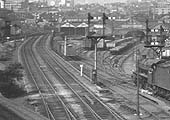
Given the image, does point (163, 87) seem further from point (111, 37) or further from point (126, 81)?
point (111, 37)

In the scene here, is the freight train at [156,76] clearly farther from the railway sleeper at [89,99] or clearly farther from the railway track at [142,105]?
the railway sleeper at [89,99]

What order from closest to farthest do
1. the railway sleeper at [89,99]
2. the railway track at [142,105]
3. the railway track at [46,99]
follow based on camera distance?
the railway track at [142,105]
the railway track at [46,99]
the railway sleeper at [89,99]

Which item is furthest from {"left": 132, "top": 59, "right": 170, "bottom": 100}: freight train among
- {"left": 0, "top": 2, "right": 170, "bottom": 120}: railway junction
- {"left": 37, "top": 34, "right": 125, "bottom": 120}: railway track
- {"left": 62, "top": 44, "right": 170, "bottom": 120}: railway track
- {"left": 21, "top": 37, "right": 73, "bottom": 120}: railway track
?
{"left": 21, "top": 37, "right": 73, "bottom": 120}: railway track

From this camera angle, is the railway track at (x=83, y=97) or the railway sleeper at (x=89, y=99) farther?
the railway sleeper at (x=89, y=99)

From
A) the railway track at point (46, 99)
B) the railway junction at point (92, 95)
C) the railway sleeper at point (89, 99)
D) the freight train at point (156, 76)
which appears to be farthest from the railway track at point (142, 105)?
the railway track at point (46, 99)

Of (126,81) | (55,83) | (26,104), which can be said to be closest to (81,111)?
(26,104)

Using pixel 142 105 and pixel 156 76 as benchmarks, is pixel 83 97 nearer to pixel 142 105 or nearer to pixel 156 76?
pixel 142 105

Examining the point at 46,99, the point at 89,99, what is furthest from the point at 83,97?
the point at 46,99

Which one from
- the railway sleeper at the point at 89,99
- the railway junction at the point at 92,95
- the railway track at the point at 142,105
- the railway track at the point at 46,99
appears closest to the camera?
the railway track at the point at 142,105
